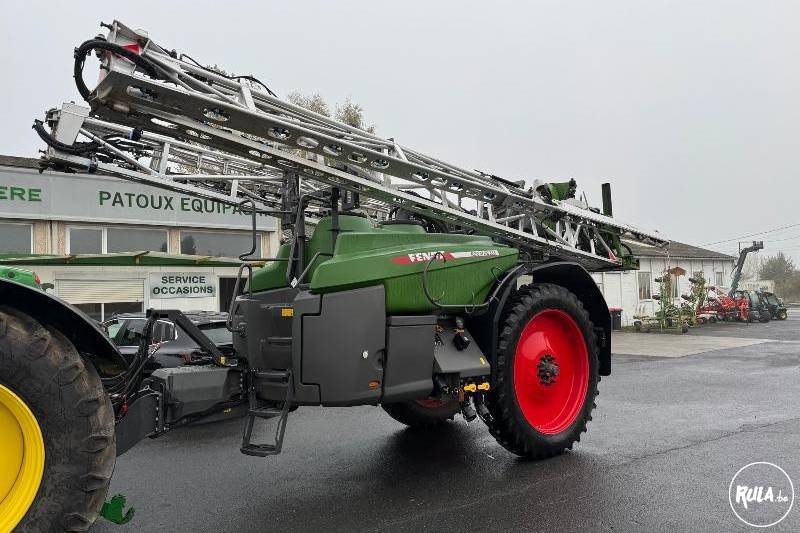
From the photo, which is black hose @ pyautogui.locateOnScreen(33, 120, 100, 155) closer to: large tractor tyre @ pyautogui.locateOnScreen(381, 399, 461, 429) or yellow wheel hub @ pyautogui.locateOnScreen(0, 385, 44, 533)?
yellow wheel hub @ pyautogui.locateOnScreen(0, 385, 44, 533)

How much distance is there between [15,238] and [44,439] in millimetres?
14954

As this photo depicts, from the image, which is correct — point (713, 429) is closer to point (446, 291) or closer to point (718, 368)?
point (446, 291)

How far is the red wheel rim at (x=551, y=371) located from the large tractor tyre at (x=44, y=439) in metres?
3.37

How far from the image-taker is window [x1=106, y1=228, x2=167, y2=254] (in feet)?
56.1

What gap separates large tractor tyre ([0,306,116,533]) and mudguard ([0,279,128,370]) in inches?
5.1

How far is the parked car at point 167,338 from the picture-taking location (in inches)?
254

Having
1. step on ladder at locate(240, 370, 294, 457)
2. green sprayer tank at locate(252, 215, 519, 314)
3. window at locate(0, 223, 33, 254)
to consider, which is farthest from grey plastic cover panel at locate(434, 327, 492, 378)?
window at locate(0, 223, 33, 254)

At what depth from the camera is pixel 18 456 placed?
3109 mm

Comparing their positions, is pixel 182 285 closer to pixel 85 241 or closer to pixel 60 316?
pixel 85 241

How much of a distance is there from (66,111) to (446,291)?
314 cm

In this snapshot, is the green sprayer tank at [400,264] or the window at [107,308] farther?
the window at [107,308]

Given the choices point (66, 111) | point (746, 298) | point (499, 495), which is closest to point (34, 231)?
point (66, 111)

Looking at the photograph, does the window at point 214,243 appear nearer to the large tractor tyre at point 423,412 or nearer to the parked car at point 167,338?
the parked car at point 167,338

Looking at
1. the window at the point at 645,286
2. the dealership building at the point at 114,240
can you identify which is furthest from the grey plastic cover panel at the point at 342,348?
the window at the point at 645,286
